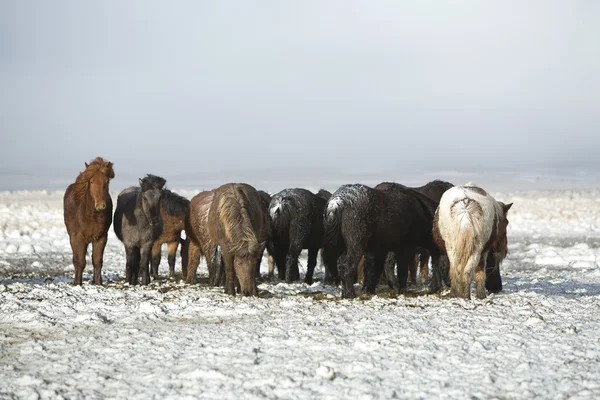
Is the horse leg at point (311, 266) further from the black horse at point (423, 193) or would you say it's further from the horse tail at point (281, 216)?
the black horse at point (423, 193)

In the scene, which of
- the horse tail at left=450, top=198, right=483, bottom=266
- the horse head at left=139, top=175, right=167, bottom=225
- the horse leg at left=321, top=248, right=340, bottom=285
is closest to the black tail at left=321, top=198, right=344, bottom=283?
the horse leg at left=321, top=248, right=340, bottom=285

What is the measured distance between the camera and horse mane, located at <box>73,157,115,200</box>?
1103 centimetres

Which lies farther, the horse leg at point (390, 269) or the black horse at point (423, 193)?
the horse leg at point (390, 269)

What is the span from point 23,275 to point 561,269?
1283 cm

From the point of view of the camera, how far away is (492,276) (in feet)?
35.1

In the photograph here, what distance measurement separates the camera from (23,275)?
45.5 ft

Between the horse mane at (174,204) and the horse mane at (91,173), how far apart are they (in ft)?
8.55

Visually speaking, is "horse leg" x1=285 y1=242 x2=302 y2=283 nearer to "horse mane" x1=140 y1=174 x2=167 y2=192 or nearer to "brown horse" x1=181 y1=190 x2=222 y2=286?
"brown horse" x1=181 y1=190 x2=222 y2=286

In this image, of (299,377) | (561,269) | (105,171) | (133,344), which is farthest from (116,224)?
(561,269)

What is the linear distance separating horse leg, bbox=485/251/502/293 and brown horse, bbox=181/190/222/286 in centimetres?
471

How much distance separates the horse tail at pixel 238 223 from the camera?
9711 mm

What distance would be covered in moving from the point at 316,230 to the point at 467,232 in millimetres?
4197

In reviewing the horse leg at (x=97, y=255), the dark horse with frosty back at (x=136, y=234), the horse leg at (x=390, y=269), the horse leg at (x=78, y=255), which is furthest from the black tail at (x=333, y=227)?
the horse leg at (x=78, y=255)

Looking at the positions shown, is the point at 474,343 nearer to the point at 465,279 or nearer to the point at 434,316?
the point at 434,316
